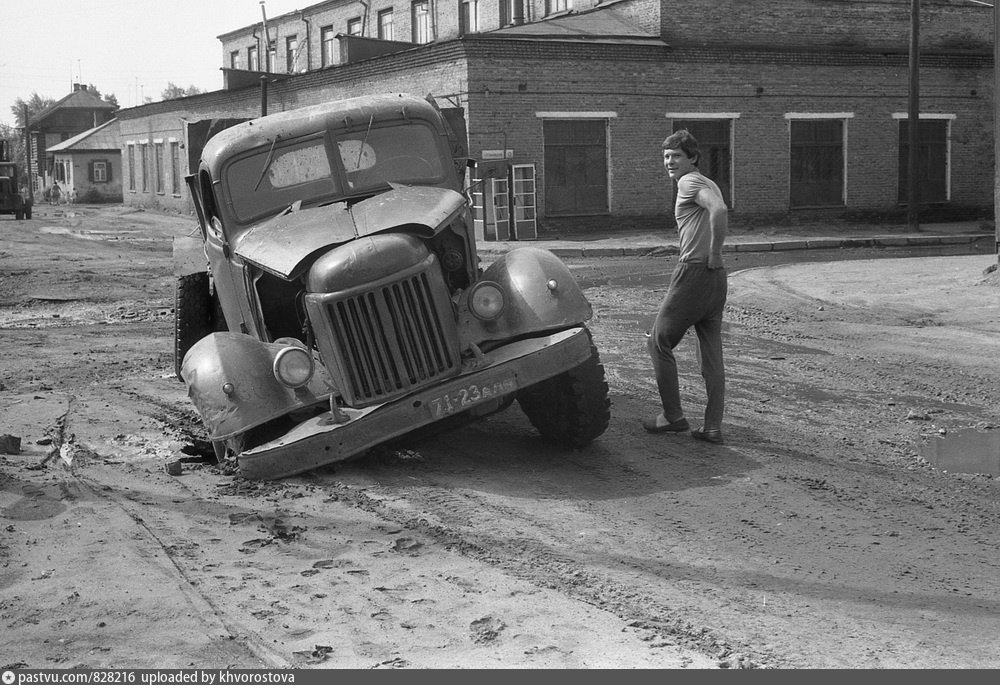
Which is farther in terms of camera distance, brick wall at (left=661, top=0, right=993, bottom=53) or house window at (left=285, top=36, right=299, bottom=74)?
house window at (left=285, top=36, right=299, bottom=74)

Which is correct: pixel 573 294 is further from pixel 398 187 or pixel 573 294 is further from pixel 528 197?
pixel 528 197

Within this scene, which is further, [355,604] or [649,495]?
[649,495]

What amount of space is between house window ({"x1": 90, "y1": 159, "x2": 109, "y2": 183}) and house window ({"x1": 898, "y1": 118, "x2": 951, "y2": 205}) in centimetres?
4743

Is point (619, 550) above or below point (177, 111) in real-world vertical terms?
below

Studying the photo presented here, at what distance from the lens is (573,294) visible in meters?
7.26

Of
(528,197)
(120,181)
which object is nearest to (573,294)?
(528,197)

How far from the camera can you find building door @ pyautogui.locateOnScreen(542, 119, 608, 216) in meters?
28.8

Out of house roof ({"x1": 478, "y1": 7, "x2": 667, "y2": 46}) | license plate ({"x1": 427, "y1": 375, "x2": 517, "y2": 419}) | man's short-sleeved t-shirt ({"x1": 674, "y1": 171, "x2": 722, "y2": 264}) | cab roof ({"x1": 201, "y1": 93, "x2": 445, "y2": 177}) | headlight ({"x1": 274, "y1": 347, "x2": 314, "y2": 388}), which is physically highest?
house roof ({"x1": 478, "y1": 7, "x2": 667, "y2": 46})

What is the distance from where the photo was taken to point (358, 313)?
6.71 m

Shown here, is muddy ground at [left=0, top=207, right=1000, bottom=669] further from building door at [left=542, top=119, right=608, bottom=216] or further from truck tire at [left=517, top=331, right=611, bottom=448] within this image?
building door at [left=542, top=119, right=608, bottom=216]

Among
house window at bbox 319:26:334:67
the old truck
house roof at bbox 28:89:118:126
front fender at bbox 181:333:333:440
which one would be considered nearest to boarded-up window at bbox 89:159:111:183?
house window at bbox 319:26:334:67

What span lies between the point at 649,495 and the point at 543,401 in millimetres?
1265

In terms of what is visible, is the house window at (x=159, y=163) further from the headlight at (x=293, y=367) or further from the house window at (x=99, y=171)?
the headlight at (x=293, y=367)

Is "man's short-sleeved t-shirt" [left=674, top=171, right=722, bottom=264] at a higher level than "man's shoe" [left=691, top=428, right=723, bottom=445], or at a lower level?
higher
